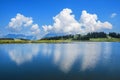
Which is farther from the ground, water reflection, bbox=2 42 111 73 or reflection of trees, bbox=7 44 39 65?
reflection of trees, bbox=7 44 39 65

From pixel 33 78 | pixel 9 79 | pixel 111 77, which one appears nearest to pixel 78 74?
pixel 111 77

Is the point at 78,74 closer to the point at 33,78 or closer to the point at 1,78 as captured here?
the point at 33,78

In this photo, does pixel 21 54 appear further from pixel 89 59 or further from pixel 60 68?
pixel 60 68

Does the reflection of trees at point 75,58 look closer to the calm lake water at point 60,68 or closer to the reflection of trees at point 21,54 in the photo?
the calm lake water at point 60,68

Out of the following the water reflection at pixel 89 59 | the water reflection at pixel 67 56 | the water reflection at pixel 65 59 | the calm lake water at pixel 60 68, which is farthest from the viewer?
the water reflection at pixel 67 56

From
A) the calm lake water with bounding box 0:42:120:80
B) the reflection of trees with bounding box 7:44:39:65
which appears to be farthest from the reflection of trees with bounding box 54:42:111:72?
the reflection of trees with bounding box 7:44:39:65

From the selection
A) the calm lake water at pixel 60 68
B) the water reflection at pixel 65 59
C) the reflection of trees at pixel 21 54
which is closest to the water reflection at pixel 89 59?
the calm lake water at pixel 60 68

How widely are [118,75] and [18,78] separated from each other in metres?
10.9

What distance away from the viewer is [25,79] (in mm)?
22672

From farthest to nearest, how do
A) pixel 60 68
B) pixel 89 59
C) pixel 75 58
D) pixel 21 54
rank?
pixel 21 54, pixel 75 58, pixel 89 59, pixel 60 68

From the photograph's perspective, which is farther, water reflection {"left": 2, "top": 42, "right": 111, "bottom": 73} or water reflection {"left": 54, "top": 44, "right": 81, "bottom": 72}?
water reflection {"left": 2, "top": 42, "right": 111, "bottom": 73}

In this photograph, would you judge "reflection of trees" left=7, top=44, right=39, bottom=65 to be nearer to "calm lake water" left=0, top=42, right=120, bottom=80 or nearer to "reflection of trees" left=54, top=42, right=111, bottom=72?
"calm lake water" left=0, top=42, right=120, bottom=80

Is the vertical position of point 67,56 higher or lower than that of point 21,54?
lower

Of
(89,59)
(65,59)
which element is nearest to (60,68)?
(65,59)
